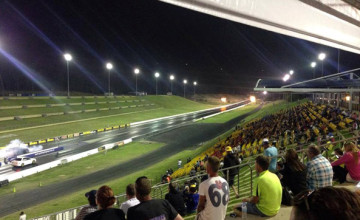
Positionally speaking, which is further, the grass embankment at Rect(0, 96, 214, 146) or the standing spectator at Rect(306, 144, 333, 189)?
the grass embankment at Rect(0, 96, 214, 146)

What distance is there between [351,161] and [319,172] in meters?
1.59

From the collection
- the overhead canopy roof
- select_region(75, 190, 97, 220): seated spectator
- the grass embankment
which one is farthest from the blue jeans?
the grass embankment

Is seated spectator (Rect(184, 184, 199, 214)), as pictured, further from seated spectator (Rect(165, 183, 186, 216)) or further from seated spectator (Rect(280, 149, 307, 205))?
seated spectator (Rect(280, 149, 307, 205))

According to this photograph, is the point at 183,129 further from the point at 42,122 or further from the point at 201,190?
the point at 201,190

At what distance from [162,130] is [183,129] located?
3.25 meters

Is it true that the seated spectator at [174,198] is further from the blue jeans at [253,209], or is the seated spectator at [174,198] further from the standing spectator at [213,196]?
the standing spectator at [213,196]

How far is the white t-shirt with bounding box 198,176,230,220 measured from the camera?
13.1ft

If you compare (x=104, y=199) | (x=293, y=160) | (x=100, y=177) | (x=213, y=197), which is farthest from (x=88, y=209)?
(x=100, y=177)

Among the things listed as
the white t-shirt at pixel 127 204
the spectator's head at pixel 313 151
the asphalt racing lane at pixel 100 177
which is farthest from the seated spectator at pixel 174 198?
the asphalt racing lane at pixel 100 177

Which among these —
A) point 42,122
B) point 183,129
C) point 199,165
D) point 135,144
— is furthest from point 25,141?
point 199,165

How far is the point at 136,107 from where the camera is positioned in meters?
60.5

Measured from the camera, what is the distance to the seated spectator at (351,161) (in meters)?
6.03

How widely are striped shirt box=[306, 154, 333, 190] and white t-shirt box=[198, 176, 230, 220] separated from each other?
85.4 inches

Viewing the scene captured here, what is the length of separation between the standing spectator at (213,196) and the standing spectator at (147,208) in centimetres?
97
